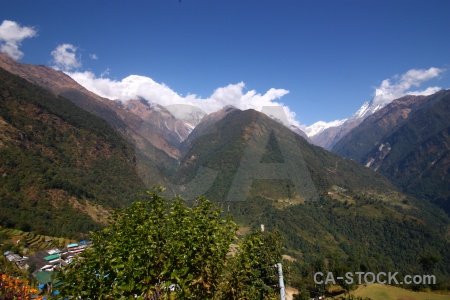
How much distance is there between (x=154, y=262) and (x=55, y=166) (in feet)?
471

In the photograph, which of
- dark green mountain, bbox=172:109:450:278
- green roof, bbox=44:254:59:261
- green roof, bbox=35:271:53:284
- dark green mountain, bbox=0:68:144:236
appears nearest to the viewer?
green roof, bbox=35:271:53:284

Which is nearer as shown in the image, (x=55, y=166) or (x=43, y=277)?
(x=43, y=277)

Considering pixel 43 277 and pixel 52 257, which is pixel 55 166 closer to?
pixel 52 257

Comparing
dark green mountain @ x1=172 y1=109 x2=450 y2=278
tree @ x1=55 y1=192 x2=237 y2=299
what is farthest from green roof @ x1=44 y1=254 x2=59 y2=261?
dark green mountain @ x1=172 y1=109 x2=450 y2=278

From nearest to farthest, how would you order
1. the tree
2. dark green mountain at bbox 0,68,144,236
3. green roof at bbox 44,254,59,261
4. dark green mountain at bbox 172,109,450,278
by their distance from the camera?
the tree, green roof at bbox 44,254,59,261, dark green mountain at bbox 0,68,144,236, dark green mountain at bbox 172,109,450,278

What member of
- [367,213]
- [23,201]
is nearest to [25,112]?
[23,201]

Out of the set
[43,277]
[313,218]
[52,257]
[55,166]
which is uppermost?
[55,166]

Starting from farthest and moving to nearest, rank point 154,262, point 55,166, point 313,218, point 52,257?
point 313,218, point 55,166, point 52,257, point 154,262

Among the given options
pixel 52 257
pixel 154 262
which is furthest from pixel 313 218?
pixel 154 262

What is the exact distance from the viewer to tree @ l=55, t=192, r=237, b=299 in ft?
21.7

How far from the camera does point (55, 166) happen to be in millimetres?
129750

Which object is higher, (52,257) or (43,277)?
(52,257)

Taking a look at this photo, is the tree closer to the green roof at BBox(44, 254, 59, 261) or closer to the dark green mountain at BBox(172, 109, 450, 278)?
the green roof at BBox(44, 254, 59, 261)

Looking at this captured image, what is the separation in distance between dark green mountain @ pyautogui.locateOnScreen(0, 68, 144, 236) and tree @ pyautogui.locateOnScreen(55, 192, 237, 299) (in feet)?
253
